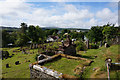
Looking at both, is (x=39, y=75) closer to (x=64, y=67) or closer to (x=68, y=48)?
(x=64, y=67)

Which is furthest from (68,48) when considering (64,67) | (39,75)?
(39,75)

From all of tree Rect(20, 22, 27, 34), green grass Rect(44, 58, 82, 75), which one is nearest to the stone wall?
green grass Rect(44, 58, 82, 75)

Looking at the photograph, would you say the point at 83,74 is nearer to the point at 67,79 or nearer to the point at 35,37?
the point at 67,79

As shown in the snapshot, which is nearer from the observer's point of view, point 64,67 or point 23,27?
point 64,67

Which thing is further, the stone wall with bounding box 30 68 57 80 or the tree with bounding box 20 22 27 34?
the tree with bounding box 20 22 27 34

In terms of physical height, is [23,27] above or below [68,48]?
above

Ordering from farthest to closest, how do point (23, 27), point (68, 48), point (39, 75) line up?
1. point (23, 27)
2. point (68, 48)
3. point (39, 75)

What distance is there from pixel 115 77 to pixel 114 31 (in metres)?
34.8

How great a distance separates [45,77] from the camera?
790 centimetres

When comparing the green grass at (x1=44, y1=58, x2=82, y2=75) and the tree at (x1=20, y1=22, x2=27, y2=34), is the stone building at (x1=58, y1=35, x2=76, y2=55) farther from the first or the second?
the tree at (x1=20, y1=22, x2=27, y2=34)

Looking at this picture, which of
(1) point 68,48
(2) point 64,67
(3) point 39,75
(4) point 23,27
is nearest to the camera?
(3) point 39,75

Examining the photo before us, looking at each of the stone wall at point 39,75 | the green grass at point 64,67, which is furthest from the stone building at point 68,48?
the stone wall at point 39,75

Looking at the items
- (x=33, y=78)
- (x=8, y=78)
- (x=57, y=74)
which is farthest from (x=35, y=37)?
(x=57, y=74)

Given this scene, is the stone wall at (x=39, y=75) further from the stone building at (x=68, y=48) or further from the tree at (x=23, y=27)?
the tree at (x=23, y=27)
